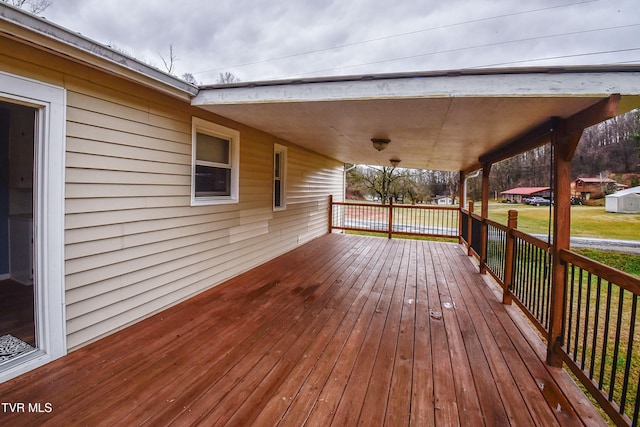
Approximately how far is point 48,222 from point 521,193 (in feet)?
94.8

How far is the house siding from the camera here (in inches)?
86.4

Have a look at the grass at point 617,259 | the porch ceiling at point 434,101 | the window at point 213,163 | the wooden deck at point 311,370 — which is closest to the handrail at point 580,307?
the wooden deck at point 311,370

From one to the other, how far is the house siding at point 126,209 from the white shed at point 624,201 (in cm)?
2145

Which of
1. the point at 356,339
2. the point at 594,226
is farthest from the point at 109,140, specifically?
the point at 594,226

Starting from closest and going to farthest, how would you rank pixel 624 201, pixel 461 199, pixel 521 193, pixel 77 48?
pixel 77 48, pixel 461 199, pixel 624 201, pixel 521 193

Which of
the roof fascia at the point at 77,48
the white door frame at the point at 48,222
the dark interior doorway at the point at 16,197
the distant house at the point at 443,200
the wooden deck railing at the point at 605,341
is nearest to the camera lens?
the wooden deck railing at the point at 605,341

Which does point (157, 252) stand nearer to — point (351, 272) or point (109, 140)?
point (109, 140)

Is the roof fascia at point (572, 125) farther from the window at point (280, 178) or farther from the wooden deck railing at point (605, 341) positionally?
the window at point (280, 178)

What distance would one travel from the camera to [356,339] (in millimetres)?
2537

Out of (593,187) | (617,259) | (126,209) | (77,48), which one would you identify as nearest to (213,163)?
(126,209)

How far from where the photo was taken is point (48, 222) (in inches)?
79.7

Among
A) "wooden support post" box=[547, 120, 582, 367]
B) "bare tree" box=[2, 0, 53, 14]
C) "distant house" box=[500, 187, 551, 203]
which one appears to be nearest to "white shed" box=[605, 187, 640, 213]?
"distant house" box=[500, 187, 551, 203]

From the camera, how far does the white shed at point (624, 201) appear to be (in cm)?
1563

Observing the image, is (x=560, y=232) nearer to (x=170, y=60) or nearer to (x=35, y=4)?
(x=35, y=4)
